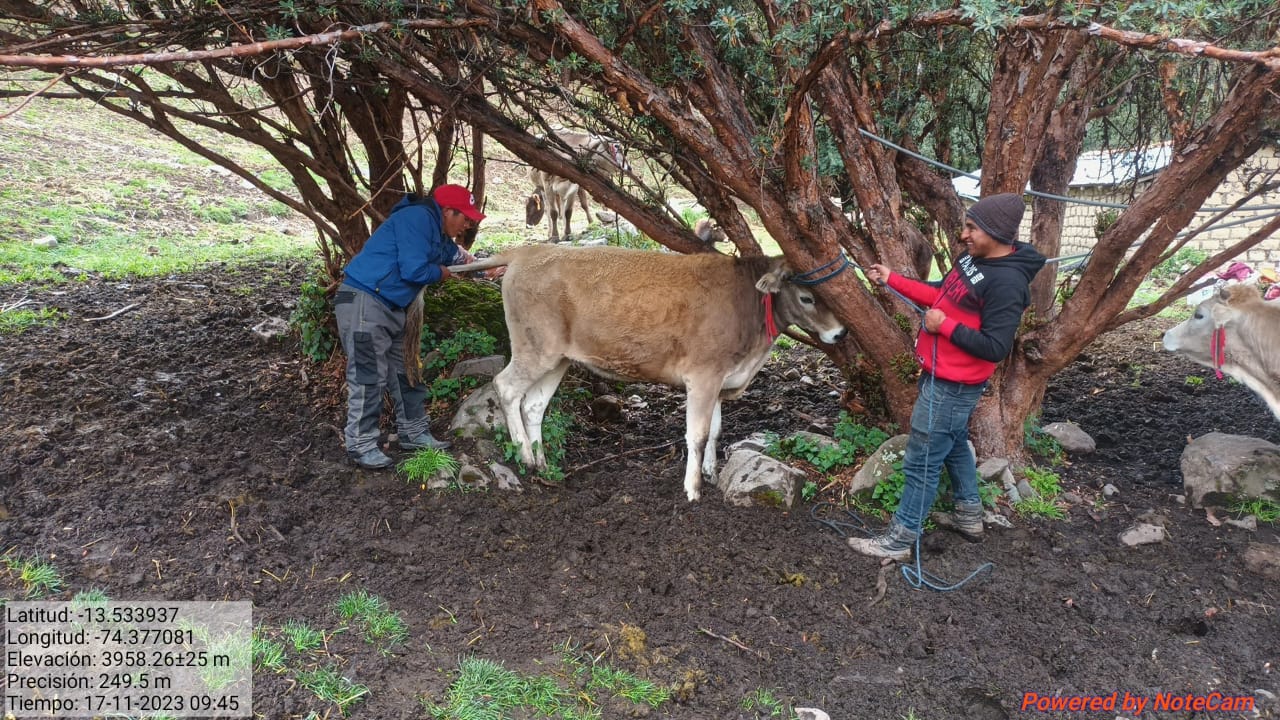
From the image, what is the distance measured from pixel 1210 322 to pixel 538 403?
192 inches

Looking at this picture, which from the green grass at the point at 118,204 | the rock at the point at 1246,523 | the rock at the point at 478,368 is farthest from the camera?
the green grass at the point at 118,204

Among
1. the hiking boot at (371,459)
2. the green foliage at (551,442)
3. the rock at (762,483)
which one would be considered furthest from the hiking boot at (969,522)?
the hiking boot at (371,459)

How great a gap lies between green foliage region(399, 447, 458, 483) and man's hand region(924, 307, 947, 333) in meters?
3.24

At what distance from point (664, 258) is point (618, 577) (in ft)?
8.29

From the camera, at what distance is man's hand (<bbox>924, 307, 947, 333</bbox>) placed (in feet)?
15.0

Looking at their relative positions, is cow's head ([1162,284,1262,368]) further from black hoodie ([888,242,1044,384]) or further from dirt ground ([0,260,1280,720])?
black hoodie ([888,242,1044,384])

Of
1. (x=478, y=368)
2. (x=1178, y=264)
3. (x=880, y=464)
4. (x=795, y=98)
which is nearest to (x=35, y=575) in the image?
(x=478, y=368)

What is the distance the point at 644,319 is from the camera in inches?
239

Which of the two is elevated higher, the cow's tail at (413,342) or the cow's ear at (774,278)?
the cow's ear at (774,278)

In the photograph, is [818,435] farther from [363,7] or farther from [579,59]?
[363,7]

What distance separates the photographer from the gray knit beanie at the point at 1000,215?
4484 millimetres

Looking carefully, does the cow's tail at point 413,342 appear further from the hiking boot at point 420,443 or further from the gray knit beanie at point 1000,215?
the gray knit beanie at point 1000,215

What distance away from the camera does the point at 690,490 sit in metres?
5.85

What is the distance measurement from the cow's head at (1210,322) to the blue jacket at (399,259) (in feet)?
17.3
